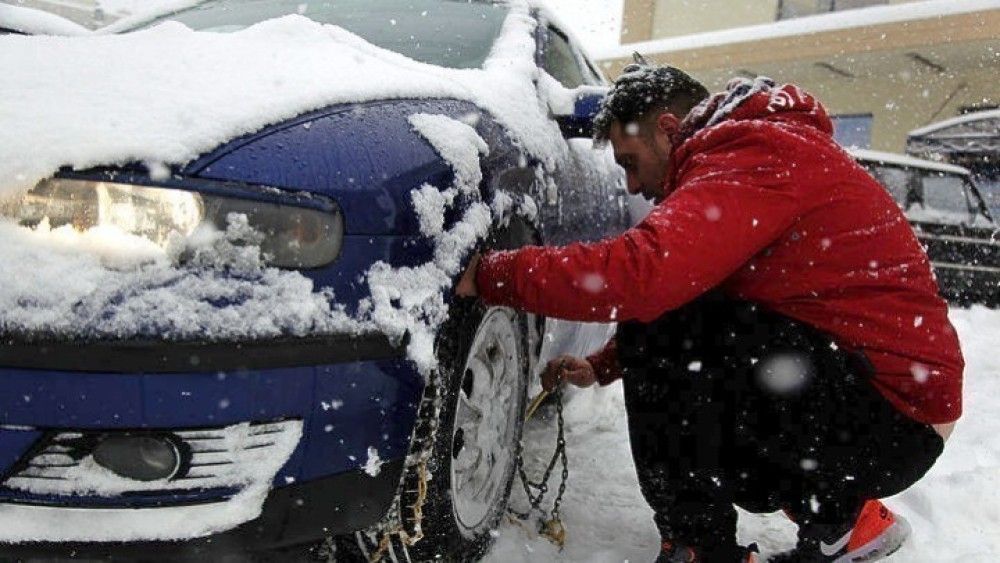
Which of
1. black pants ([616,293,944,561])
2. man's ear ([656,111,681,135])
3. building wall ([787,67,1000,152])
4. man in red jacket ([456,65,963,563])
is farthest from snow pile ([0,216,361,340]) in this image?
building wall ([787,67,1000,152])

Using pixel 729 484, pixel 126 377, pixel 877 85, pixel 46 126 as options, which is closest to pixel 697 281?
pixel 729 484

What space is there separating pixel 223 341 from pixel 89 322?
6.9 inches

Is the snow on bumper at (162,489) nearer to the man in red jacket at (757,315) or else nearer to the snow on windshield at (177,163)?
the snow on windshield at (177,163)

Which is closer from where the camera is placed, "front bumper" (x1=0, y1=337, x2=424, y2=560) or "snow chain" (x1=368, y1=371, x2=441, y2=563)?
"front bumper" (x1=0, y1=337, x2=424, y2=560)

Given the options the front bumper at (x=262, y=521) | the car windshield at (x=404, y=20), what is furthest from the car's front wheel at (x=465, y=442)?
the car windshield at (x=404, y=20)

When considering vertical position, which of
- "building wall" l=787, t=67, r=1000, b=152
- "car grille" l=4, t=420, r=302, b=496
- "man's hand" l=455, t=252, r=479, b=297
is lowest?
"building wall" l=787, t=67, r=1000, b=152

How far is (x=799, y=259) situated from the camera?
1.58 metres

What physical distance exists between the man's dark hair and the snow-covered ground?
102 cm

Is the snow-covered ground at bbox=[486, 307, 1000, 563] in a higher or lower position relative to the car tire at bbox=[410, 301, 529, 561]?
lower

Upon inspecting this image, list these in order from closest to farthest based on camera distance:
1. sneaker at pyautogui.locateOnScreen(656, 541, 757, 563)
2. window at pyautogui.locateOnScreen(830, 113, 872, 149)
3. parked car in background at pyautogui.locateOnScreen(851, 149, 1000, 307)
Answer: sneaker at pyautogui.locateOnScreen(656, 541, 757, 563), parked car in background at pyautogui.locateOnScreen(851, 149, 1000, 307), window at pyautogui.locateOnScreen(830, 113, 872, 149)

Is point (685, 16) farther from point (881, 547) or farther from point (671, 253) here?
point (671, 253)

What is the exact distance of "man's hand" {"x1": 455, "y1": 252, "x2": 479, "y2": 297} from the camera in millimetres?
1450

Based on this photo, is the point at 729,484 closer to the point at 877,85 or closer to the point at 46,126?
the point at 46,126

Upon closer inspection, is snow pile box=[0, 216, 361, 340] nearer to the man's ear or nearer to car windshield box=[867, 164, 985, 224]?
the man's ear
